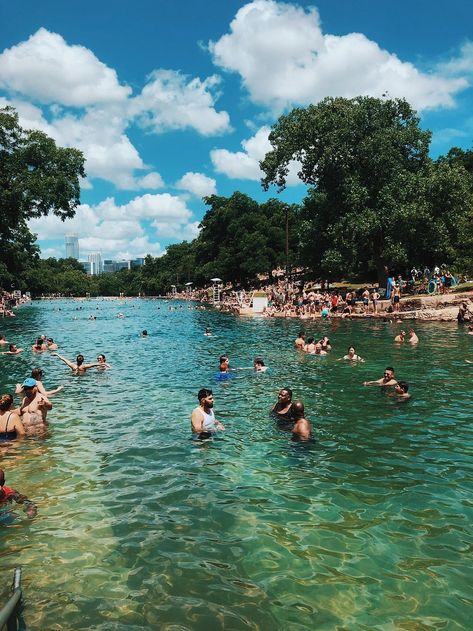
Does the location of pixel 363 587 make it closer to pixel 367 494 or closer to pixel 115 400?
pixel 367 494

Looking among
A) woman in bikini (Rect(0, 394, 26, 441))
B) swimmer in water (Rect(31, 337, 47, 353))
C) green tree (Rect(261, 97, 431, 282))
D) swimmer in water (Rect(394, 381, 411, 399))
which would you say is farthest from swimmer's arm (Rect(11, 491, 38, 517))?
green tree (Rect(261, 97, 431, 282))

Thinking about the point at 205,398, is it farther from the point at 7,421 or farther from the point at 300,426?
the point at 7,421

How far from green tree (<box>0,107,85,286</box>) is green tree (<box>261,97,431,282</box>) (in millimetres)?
20275

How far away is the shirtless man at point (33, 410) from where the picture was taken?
12.7m

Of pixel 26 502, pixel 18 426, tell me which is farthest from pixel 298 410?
pixel 18 426

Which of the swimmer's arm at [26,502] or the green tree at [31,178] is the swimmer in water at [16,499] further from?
the green tree at [31,178]

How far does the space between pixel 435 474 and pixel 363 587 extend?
411 cm

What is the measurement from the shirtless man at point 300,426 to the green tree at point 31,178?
40.7 meters

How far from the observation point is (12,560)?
669 cm

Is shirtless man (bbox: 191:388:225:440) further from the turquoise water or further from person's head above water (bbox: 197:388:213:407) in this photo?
the turquoise water

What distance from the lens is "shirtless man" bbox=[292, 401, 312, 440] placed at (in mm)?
11516

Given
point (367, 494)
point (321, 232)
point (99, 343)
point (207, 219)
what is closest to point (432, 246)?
point (321, 232)

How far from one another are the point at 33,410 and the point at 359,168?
42.8 metres

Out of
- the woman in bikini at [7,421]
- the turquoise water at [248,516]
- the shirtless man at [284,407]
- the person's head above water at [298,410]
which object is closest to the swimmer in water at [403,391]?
the turquoise water at [248,516]
